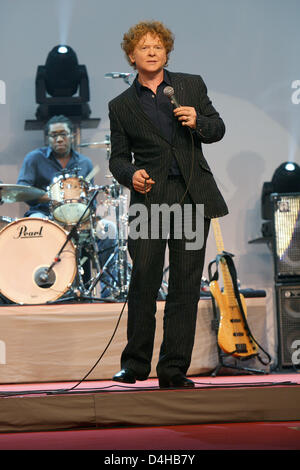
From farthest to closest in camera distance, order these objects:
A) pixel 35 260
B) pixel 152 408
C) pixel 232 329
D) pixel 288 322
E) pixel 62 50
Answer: pixel 62 50, pixel 288 322, pixel 35 260, pixel 232 329, pixel 152 408

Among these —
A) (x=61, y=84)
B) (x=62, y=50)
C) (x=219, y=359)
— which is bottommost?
(x=219, y=359)

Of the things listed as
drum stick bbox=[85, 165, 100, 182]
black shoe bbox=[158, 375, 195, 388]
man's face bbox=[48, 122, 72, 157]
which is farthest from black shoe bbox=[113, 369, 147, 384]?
man's face bbox=[48, 122, 72, 157]

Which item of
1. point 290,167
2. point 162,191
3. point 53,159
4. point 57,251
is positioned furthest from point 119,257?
point 162,191

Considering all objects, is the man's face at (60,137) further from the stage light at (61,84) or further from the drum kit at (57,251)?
the drum kit at (57,251)

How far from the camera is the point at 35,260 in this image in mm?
4348

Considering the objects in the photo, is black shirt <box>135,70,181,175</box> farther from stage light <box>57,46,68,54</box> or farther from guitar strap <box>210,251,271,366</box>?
stage light <box>57,46,68,54</box>

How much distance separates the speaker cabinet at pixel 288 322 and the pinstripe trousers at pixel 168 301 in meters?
2.16

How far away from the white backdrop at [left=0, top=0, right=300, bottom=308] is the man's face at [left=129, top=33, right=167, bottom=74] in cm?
346

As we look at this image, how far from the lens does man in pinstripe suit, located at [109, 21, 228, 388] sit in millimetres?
2402

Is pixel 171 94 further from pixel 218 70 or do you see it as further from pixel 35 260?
pixel 218 70

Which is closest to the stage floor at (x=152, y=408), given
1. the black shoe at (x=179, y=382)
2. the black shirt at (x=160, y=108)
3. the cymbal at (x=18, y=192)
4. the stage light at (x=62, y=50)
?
the black shoe at (x=179, y=382)

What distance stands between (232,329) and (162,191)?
6.01 feet

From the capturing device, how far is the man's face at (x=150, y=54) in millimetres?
2410

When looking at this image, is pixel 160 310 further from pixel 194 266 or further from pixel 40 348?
pixel 194 266
